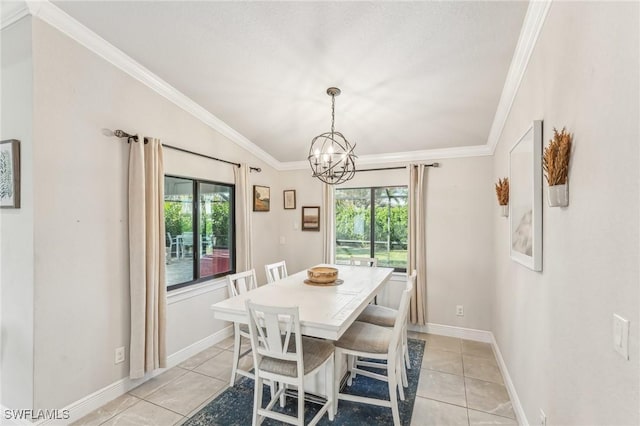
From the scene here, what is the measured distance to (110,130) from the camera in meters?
2.44

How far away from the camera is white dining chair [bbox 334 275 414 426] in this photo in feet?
6.82

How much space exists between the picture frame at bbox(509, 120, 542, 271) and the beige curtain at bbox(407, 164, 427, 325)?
1.39 m

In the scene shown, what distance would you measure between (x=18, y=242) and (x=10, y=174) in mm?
468

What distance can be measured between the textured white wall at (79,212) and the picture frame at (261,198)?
1.65 meters

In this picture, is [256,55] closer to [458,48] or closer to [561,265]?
[458,48]

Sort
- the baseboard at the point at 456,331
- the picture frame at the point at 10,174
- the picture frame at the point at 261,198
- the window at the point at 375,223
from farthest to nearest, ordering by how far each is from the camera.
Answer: the picture frame at the point at 261,198, the window at the point at 375,223, the baseboard at the point at 456,331, the picture frame at the point at 10,174

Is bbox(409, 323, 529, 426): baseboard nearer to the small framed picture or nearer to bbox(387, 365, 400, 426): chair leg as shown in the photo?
bbox(387, 365, 400, 426): chair leg

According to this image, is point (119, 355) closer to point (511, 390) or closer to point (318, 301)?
point (318, 301)

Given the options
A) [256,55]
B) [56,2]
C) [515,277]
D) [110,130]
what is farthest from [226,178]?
[515,277]

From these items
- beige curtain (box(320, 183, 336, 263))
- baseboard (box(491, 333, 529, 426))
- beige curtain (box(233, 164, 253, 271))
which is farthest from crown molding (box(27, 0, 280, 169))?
baseboard (box(491, 333, 529, 426))

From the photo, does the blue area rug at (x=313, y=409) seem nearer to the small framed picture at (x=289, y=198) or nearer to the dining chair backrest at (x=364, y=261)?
the dining chair backrest at (x=364, y=261)

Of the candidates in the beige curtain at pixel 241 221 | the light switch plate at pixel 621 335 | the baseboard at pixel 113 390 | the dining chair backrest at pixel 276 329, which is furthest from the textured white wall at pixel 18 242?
the light switch plate at pixel 621 335

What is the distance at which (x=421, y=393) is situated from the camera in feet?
8.30

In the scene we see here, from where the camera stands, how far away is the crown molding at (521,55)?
63.3 inches
